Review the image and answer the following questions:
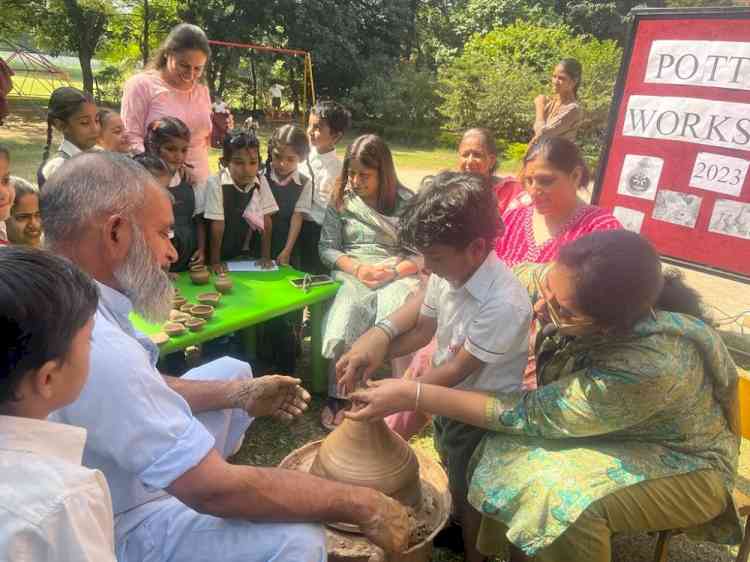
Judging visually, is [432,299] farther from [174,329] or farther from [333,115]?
[333,115]

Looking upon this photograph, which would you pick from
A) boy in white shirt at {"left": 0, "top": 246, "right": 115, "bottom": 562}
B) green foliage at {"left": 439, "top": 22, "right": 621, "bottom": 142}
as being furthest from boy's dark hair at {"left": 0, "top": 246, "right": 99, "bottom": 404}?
green foliage at {"left": 439, "top": 22, "right": 621, "bottom": 142}

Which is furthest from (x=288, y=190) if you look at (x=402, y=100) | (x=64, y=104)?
(x=402, y=100)

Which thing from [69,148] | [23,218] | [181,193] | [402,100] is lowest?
[23,218]

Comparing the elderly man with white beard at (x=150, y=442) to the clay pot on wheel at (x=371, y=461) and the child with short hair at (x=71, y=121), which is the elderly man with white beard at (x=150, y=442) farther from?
the child with short hair at (x=71, y=121)

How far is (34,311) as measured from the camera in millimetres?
1248

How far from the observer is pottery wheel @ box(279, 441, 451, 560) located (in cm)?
211

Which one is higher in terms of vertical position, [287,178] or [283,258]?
[287,178]

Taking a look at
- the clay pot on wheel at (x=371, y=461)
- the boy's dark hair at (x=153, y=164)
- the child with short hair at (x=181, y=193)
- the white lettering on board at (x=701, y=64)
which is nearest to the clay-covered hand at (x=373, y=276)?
the child with short hair at (x=181, y=193)

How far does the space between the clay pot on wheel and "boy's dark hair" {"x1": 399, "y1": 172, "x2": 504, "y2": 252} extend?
80 cm

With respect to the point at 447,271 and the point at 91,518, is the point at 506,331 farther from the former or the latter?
the point at 91,518

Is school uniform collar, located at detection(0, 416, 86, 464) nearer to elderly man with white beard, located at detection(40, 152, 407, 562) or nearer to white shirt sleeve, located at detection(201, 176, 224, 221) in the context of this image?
elderly man with white beard, located at detection(40, 152, 407, 562)

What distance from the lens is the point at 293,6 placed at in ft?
69.7

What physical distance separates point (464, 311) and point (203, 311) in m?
1.61

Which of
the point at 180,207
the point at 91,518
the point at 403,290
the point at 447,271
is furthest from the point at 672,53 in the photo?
the point at 91,518
